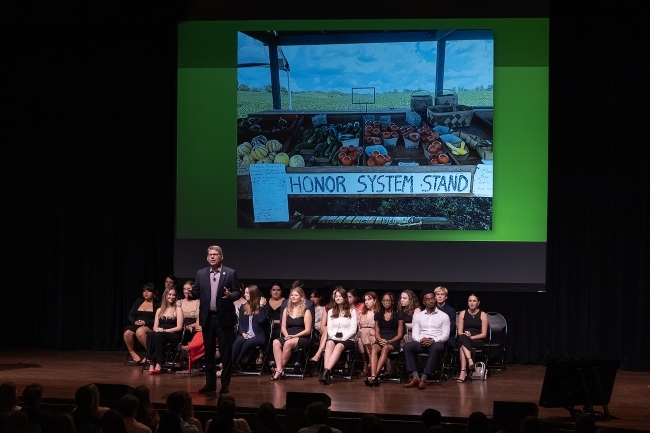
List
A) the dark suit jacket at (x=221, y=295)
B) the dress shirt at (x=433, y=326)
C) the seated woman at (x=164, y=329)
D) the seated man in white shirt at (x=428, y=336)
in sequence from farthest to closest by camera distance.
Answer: the seated woman at (x=164, y=329) < the dress shirt at (x=433, y=326) < the seated man in white shirt at (x=428, y=336) < the dark suit jacket at (x=221, y=295)

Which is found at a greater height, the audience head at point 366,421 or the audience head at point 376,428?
the audience head at point 376,428

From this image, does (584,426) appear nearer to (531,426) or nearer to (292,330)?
(531,426)

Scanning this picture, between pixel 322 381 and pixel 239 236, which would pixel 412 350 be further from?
pixel 239 236

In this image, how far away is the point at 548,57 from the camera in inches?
400

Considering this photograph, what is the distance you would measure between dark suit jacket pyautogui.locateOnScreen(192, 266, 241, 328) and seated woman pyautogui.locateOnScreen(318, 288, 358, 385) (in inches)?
58.4

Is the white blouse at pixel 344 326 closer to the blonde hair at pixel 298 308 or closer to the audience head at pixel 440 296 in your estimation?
the blonde hair at pixel 298 308

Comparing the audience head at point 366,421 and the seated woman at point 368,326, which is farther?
the seated woman at point 368,326

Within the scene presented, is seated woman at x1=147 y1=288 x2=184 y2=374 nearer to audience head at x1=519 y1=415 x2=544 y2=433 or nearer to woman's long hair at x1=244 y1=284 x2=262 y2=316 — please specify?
woman's long hair at x1=244 y1=284 x2=262 y2=316

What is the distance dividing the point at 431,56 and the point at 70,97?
4.42 m

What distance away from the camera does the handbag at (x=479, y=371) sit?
30.4 ft

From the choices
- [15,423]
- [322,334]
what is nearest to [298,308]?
[322,334]

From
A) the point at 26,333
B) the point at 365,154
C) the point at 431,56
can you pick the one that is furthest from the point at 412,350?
the point at 26,333

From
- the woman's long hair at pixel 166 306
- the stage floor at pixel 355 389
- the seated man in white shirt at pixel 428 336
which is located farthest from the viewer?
the woman's long hair at pixel 166 306

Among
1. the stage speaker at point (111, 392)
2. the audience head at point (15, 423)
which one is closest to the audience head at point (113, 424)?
the audience head at point (15, 423)
